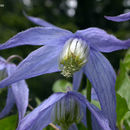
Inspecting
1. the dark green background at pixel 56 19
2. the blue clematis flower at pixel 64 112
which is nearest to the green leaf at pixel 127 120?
the blue clematis flower at pixel 64 112

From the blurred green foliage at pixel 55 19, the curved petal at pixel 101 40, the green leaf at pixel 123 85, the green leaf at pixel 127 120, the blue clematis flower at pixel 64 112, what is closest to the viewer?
the curved petal at pixel 101 40

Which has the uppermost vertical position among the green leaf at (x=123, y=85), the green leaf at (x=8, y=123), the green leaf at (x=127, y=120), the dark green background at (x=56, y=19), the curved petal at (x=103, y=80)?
the curved petal at (x=103, y=80)

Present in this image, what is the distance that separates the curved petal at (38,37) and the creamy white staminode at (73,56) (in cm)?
3

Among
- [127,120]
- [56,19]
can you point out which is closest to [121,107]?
[127,120]

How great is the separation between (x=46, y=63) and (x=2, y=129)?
242mm

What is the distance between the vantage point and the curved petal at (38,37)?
0.68 meters

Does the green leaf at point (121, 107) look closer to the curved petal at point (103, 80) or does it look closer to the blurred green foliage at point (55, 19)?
the curved petal at point (103, 80)

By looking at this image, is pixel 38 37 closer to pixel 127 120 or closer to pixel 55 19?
pixel 127 120

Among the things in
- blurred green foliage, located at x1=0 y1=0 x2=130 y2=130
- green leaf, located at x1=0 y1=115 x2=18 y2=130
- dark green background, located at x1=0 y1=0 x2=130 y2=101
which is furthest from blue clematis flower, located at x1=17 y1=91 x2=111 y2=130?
dark green background, located at x1=0 y1=0 x2=130 y2=101

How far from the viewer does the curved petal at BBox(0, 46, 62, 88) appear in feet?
2.28

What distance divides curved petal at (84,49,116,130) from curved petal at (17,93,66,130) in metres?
0.09

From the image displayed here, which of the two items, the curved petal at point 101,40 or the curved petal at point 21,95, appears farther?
the curved petal at point 21,95

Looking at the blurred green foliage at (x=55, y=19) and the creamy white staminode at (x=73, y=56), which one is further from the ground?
the creamy white staminode at (x=73, y=56)

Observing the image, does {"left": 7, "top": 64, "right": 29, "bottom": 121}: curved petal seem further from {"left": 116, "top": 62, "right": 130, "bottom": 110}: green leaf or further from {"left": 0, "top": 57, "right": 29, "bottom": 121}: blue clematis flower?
{"left": 116, "top": 62, "right": 130, "bottom": 110}: green leaf
